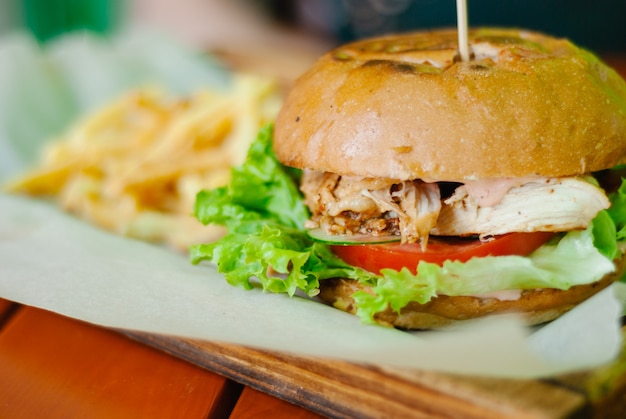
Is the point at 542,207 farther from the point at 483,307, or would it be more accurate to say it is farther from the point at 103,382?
the point at 103,382

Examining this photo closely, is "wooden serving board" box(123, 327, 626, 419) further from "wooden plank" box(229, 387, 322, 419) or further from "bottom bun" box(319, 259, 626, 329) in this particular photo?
"bottom bun" box(319, 259, 626, 329)

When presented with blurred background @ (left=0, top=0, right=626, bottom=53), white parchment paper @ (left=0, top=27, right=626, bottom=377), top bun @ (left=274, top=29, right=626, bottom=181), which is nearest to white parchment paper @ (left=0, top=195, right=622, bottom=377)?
white parchment paper @ (left=0, top=27, right=626, bottom=377)

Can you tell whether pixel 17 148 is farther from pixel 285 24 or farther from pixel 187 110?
pixel 285 24

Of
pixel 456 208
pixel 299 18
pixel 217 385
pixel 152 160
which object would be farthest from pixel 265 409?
pixel 299 18

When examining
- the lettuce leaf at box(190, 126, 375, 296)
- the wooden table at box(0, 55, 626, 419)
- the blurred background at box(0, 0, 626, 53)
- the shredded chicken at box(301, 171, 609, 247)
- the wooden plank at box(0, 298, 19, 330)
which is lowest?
the wooden plank at box(0, 298, 19, 330)

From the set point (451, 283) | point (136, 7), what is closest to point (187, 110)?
point (451, 283)

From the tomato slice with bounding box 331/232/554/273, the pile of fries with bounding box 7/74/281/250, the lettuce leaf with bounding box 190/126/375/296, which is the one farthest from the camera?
the pile of fries with bounding box 7/74/281/250

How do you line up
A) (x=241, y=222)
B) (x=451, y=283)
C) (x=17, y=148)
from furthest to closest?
1. (x=17, y=148)
2. (x=241, y=222)
3. (x=451, y=283)

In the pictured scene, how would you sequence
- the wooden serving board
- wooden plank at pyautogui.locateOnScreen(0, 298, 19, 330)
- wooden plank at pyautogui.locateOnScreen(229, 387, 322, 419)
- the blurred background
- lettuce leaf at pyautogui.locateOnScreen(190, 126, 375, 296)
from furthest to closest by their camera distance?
the blurred background, wooden plank at pyautogui.locateOnScreen(0, 298, 19, 330), lettuce leaf at pyautogui.locateOnScreen(190, 126, 375, 296), wooden plank at pyautogui.locateOnScreen(229, 387, 322, 419), the wooden serving board
